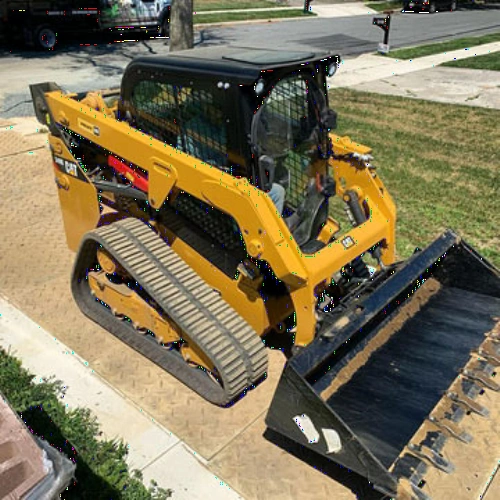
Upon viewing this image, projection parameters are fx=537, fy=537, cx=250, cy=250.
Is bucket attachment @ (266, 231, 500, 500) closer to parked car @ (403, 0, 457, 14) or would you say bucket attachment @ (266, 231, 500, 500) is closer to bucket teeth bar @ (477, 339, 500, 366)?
bucket teeth bar @ (477, 339, 500, 366)

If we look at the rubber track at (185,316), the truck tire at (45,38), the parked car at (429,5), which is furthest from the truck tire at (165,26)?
the parked car at (429,5)

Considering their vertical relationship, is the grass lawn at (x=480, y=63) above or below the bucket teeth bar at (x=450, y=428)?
below

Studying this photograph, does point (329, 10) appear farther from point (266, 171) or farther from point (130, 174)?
point (266, 171)

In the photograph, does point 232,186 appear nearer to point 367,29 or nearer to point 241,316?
point 241,316

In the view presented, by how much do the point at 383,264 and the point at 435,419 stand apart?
1.47 metres

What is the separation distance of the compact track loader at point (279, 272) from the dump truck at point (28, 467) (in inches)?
57.8

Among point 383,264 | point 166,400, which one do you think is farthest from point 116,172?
point 383,264

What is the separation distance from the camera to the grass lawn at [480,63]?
665 inches

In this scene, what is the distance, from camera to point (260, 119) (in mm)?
3635

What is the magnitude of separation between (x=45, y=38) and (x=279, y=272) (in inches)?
657

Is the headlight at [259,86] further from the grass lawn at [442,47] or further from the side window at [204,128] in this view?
the grass lawn at [442,47]

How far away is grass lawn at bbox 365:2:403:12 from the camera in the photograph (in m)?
34.1

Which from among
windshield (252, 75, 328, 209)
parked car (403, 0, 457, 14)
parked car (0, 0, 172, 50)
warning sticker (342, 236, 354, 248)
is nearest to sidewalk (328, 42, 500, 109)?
parked car (0, 0, 172, 50)

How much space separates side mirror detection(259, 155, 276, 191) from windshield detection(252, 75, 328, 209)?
67 mm
